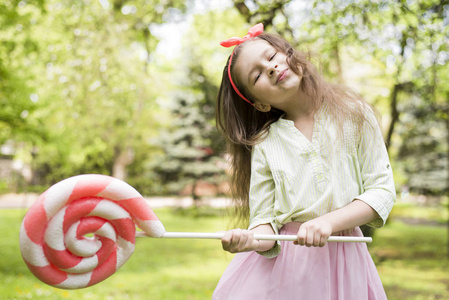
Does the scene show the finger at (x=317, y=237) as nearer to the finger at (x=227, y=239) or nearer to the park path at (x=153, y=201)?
the finger at (x=227, y=239)

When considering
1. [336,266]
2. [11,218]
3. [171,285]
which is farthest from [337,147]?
[11,218]

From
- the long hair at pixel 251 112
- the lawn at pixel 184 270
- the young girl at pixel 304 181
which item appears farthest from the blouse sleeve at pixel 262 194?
the lawn at pixel 184 270

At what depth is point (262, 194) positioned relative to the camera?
6.27ft

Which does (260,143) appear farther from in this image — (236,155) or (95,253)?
(95,253)

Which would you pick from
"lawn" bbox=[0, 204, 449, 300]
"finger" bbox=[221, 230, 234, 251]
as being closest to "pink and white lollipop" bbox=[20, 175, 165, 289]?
"finger" bbox=[221, 230, 234, 251]

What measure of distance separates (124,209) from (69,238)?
8.5 inches

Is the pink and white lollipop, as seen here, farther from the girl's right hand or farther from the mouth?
the mouth

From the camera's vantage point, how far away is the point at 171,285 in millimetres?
6668

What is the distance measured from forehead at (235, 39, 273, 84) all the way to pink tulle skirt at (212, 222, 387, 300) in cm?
64

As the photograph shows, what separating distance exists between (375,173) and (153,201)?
20040mm

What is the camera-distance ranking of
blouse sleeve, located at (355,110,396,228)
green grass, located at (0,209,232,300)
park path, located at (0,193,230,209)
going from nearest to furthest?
blouse sleeve, located at (355,110,396,228), green grass, located at (0,209,232,300), park path, located at (0,193,230,209)

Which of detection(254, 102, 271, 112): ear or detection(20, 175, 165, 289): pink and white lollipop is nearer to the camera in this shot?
detection(20, 175, 165, 289): pink and white lollipop

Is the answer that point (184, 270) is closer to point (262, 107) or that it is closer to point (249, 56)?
point (262, 107)

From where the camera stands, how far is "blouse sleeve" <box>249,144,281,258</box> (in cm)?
188
